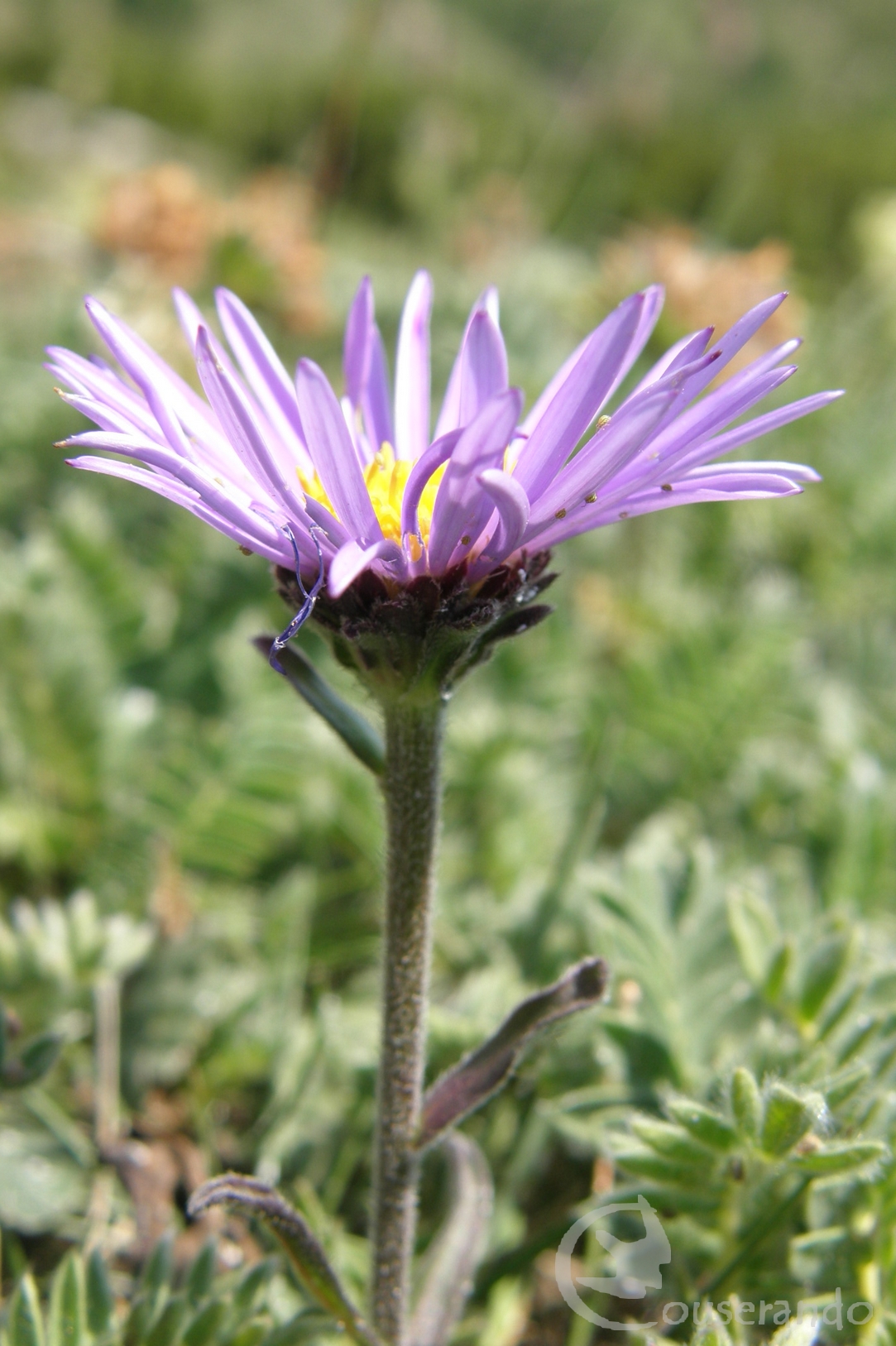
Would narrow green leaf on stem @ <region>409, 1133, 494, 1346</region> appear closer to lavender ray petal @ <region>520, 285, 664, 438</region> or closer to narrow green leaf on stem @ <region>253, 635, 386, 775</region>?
narrow green leaf on stem @ <region>253, 635, 386, 775</region>

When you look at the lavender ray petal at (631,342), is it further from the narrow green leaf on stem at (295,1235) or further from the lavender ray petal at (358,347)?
the narrow green leaf on stem at (295,1235)

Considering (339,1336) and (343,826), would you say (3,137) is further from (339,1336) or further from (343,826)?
(339,1336)

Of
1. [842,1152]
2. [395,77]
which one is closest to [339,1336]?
[842,1152]

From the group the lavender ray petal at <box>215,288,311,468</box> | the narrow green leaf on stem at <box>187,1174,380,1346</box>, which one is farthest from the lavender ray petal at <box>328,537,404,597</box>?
the narrow green leaf on stem at <box>187,1174,380,1346</box>

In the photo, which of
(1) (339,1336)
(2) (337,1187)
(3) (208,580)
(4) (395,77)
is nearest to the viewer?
(1) (339,1336)

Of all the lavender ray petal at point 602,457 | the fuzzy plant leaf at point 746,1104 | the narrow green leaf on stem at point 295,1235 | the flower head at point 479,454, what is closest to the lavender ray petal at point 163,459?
the flower head at point 479,454
